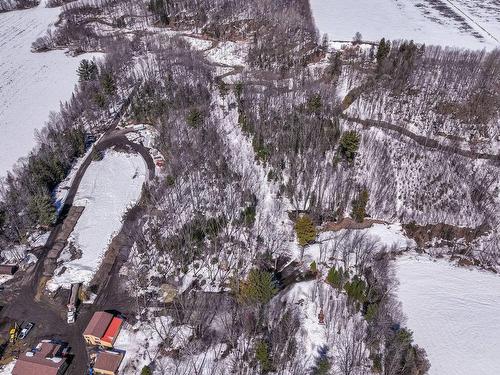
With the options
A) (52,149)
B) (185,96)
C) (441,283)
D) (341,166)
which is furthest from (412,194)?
(52,149)

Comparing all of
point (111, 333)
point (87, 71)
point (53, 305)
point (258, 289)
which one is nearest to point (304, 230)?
point (258, 289)

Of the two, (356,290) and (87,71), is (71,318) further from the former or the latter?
(87,71)

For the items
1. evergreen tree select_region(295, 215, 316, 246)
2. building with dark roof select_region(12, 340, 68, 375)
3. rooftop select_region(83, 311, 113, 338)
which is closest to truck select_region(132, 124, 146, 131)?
evergreen tree select_region(295, 215, 316, 246)

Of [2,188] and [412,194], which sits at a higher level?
[2,188]

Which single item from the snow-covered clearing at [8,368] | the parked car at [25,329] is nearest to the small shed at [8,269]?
the parked car at [25,329]

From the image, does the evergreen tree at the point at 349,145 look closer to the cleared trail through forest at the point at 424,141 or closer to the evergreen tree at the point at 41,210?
the cleared trail through forest at the point at 424,141

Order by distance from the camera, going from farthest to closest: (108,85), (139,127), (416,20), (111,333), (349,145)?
(416,20) → (108,85) → (139,127) → (349,145) → (111,333)

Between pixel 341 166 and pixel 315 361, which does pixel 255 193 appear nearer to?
pixel 341 166
